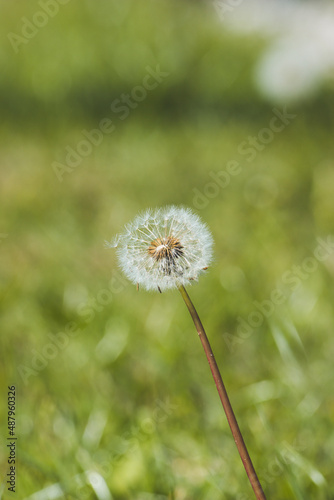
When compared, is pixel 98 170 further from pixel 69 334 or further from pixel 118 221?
pixel 69 334

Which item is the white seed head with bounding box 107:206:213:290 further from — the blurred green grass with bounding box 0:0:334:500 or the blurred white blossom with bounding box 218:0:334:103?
the blurred white blossom with bounding box 218:0:334:103

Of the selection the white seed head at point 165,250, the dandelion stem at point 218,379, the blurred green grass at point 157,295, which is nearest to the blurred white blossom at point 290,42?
the blurred green grass at point 157,295

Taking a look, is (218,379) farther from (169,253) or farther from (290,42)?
(290,42)

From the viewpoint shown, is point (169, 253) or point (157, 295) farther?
point (157, 295)

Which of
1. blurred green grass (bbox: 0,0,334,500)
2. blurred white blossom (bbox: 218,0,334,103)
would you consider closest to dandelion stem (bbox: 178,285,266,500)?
blurred green grass (bbox: 0,0,334,500)

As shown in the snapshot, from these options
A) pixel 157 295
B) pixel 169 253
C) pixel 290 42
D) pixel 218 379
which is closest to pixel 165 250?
pixel 169 253

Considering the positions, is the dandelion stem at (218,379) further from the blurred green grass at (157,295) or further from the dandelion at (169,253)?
the blurred green grass at (157,295)

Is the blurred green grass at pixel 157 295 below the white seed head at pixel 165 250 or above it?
above
